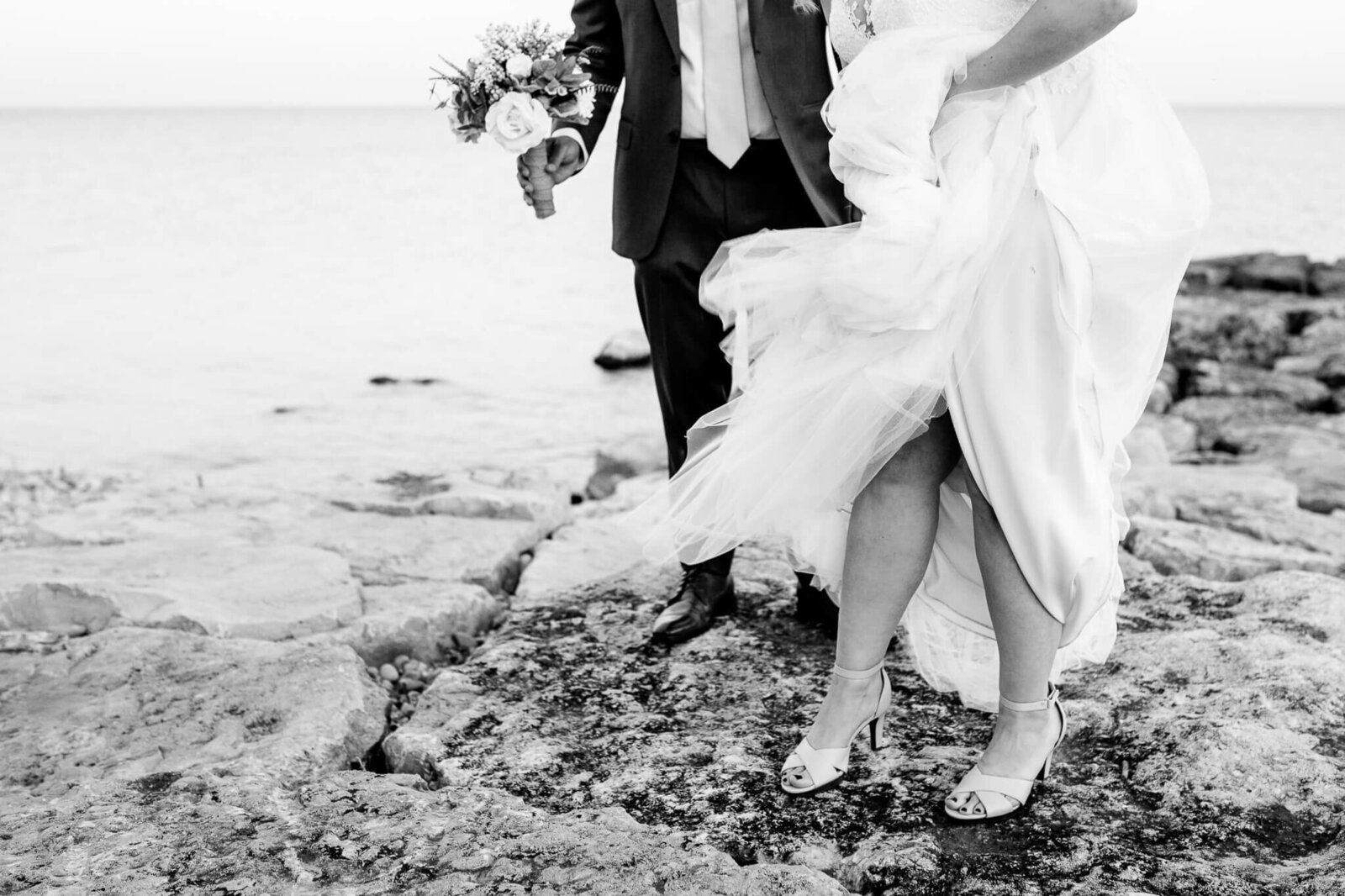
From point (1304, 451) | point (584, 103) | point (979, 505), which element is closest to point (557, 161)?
point (584, 103)

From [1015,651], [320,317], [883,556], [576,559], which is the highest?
[883,556]

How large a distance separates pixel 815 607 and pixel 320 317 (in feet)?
44.2

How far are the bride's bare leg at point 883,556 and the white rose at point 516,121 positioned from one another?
1281 millimetres

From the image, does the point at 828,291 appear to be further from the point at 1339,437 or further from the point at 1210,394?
the point at 1210,394

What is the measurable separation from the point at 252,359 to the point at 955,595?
11429 mm

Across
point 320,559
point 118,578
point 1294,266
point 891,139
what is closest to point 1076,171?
point 891,139

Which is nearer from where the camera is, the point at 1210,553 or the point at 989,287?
the point at 989,287

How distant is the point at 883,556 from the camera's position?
2254 mm

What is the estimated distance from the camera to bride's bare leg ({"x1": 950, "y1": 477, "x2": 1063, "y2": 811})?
2.20 meters

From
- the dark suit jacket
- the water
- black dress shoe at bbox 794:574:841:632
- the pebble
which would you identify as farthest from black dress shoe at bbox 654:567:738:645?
the water

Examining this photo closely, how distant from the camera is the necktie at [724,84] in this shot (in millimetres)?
3031

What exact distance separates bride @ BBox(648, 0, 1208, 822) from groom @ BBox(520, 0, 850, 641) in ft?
1.95

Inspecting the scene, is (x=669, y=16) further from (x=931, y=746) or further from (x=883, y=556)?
(x=931, y=746)

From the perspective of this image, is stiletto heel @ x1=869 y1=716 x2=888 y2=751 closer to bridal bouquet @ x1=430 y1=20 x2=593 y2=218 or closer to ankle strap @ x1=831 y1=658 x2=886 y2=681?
ankle strap @ x1=831 y1=658 x2=886 y2=681
